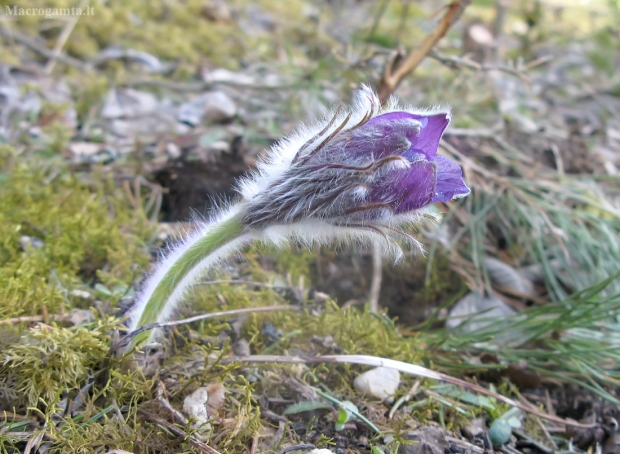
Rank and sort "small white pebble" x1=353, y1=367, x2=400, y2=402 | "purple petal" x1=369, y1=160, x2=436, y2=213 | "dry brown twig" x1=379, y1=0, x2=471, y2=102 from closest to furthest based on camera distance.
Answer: "purple petal" x1=369, y1=160, x2=436, y2=213, "small white pebble" x1=353, y1=367, x2=400, y2=402, "dry brown twig" x1=379, y1=0, x2=471, y2=102

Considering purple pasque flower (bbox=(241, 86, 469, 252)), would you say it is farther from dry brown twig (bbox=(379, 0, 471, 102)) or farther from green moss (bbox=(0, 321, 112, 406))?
dry brown twig (bbox=(379, 0, 471, 102))

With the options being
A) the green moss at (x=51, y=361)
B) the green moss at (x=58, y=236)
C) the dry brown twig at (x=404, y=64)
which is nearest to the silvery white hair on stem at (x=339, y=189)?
the green moss at (x=51, y=361)

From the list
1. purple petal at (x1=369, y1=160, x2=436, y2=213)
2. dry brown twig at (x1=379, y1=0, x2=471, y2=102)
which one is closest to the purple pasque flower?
purple petal at (x1=369, y1=160, x2=436, y2=213)

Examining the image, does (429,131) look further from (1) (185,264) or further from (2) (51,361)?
(2) (51,361)

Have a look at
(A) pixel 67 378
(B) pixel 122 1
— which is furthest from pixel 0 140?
(B) pixel 122 1

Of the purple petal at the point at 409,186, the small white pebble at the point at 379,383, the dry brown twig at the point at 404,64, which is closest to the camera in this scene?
the purple petal at the point at 409,186

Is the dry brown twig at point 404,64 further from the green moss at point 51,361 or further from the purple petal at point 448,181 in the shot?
the green moss at point 51,361

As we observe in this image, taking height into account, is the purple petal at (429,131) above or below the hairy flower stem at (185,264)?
above

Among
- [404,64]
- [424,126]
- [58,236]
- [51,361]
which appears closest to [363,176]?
[424,126]
